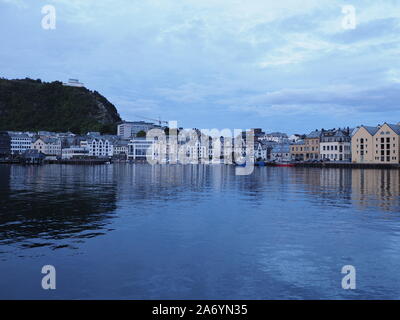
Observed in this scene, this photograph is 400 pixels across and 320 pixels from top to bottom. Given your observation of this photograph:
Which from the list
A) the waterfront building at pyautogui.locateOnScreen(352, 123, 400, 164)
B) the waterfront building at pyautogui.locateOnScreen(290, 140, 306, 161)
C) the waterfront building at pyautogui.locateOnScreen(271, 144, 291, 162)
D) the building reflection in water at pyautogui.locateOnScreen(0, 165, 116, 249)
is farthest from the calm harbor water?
the waterfront building at pyautogui.locateOnScreen(271, 144, 291, 162)

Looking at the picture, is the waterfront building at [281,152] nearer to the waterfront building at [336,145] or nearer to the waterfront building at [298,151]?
the waterfront building at [298,151]

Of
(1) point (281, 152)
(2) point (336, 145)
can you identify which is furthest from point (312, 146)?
(1) point (281, 152)

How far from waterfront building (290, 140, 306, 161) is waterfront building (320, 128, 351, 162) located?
12.9m

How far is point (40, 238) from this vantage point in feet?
59.5

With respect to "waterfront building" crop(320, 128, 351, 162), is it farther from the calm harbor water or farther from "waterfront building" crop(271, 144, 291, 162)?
the calm harbor water

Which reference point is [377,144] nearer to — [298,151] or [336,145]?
[336,145]

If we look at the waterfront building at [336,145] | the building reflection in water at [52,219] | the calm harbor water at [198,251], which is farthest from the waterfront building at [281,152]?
the calm harbor water at [198,251]

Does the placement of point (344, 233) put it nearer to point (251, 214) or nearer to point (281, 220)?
point (281, 220)

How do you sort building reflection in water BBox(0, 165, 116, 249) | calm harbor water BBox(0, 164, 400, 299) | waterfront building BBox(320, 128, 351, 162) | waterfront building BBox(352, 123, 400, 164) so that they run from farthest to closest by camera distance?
waterfront building BBox(320, 128, 351, 162)
waterfront building BBox(352, 123, 400, 164)
building reflection in water BBox(0, 165, 116, 249)
calm harbor water BBox(0, 164, 400, 299)

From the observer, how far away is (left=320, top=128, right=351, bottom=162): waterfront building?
151500 millimetres

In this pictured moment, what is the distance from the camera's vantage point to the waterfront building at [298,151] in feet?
562

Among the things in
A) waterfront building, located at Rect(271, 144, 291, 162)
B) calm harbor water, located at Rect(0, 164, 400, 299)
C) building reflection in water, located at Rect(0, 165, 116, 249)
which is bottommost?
calm harbor water, located at Rect(0, 164, 400, 299)

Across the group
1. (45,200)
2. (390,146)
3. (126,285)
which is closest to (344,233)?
(126,285)
